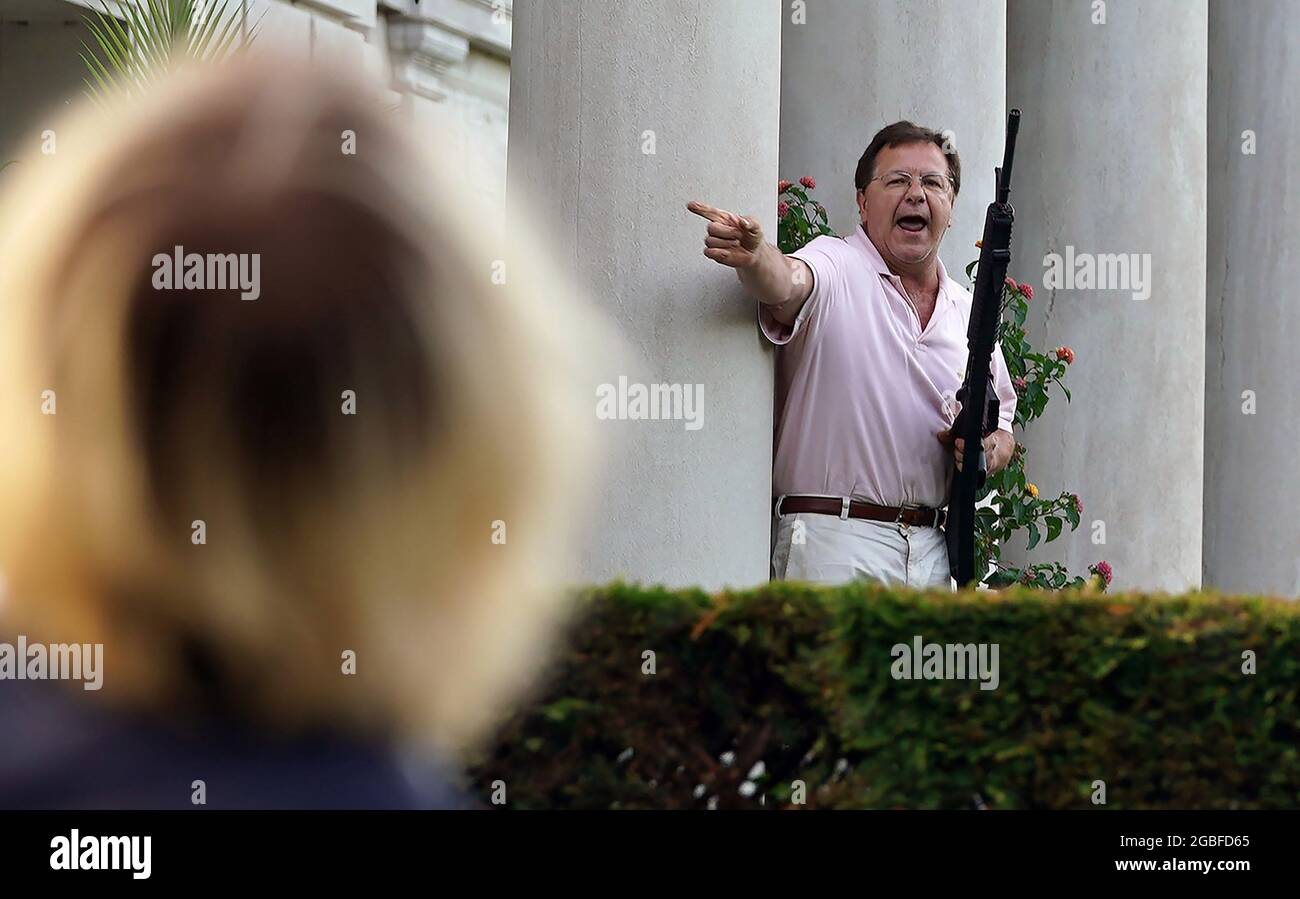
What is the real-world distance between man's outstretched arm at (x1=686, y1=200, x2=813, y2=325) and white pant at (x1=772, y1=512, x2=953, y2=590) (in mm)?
630

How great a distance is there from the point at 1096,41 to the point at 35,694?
9.23 metres

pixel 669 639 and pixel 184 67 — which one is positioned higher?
pixel 184 67

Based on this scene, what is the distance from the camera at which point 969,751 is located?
314cm

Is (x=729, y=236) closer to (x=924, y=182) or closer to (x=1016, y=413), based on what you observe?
(x=924, y=182)

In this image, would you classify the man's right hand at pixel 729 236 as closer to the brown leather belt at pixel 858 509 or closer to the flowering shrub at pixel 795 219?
the brown leather belt at pixel 858 509

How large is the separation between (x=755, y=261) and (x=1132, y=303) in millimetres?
5037

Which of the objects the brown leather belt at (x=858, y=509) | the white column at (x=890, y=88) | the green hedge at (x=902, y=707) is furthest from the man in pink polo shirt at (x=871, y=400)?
the green hedge at (x=902, y=707)

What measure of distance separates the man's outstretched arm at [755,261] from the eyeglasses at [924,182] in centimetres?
60

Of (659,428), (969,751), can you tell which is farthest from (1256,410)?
(969,751)

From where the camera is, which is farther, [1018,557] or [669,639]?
[1018,557]

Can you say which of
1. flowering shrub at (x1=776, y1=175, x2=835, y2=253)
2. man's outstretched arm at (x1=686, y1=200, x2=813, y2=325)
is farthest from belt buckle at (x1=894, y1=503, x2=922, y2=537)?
flowering shrub at (x1=776, y1=175, x2=835, y2=253)

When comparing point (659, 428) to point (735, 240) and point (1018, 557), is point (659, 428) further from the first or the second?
point (1018, 557)

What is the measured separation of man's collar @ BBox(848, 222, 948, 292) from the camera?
6.09 metres

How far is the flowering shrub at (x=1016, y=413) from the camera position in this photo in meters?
7.12
